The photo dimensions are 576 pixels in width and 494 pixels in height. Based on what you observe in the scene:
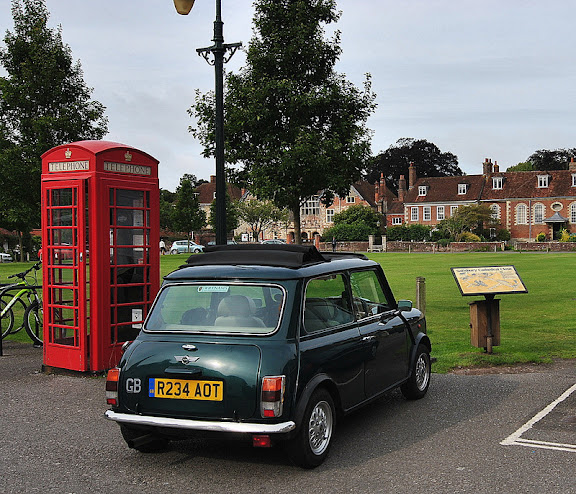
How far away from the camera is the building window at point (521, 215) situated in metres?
92.4

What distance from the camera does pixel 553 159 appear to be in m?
107

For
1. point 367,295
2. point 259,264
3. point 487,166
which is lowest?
point 367,295

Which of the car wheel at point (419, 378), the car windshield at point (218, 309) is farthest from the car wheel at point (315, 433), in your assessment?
the car wheel at point (419, 378)

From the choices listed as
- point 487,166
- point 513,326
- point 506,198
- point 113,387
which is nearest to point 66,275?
point 113,387

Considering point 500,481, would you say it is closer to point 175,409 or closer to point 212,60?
point 175,409

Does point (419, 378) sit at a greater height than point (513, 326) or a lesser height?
greater

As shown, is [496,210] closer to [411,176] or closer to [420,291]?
[411,176]

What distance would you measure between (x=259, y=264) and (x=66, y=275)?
4.15 metres

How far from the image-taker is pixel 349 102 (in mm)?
16297

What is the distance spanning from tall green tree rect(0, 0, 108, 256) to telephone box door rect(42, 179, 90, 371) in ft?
32.4

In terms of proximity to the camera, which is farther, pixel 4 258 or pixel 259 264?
pixel 4 258

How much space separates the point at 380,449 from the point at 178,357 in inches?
79.6

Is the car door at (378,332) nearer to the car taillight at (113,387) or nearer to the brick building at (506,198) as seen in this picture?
the car taillight at (113,387)

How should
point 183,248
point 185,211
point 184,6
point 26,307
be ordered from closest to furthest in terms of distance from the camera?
point 184,6
point 26,307
point 183,248
point 185,211
